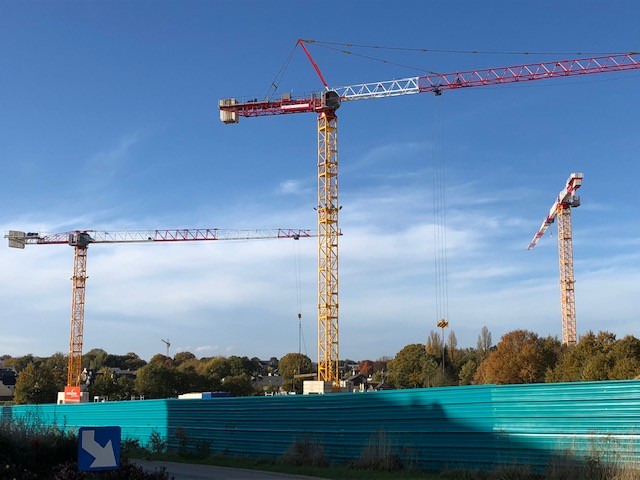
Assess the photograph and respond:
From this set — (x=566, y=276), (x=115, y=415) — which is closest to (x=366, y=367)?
(x=566, y=276)

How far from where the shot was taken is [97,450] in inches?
331

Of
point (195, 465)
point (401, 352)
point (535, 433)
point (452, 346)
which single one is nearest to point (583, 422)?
point (535, 433)

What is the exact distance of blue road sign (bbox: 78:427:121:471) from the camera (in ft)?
27.2

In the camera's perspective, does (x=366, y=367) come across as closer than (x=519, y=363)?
No

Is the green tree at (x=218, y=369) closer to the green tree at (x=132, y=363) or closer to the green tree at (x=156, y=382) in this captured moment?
the green tree at (x=156, y=382)

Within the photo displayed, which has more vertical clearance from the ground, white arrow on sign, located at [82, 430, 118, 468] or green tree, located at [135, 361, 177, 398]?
white arrow on sign, located at [82, 430, 118, 468]

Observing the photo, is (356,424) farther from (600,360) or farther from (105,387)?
(105,387)

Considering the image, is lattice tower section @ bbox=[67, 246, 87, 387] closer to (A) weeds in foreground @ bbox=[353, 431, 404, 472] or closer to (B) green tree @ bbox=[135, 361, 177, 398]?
(B) green tree @ bbox=[135, 361, 177, 398]

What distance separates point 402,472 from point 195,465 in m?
7.68

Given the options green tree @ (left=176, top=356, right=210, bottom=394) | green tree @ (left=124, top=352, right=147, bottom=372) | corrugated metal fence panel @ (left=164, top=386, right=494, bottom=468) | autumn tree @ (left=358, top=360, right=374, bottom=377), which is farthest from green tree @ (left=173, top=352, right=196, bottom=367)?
corrugated metal fence panel @ (left=164, top=386, right=494, bottom=468)

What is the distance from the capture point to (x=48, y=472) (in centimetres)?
1312

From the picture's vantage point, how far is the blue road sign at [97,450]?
8.30 meters

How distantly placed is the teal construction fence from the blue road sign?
35.6 feet

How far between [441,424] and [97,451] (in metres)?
12.1
